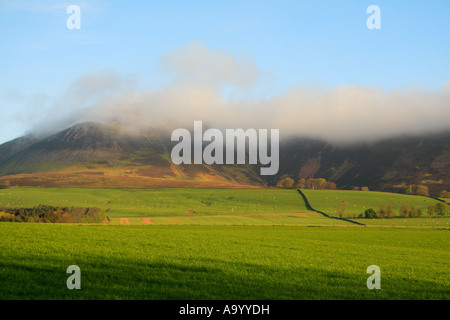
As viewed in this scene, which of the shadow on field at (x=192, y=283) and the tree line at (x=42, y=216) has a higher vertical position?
the shadow on field at (x=192, y=283)

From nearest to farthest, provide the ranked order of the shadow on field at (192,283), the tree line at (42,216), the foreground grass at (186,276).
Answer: the shadow on field at (192,283)
the foreground grass at (186,276)
the tree line at (42,216)

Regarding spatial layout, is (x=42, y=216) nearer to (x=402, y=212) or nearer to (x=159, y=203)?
(x=159, y=203)

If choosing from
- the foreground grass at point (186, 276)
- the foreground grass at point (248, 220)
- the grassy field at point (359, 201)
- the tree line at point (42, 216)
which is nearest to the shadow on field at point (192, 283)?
the foreground grass at point (186, 276)

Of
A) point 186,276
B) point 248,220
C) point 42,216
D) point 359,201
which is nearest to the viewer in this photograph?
point 186,276

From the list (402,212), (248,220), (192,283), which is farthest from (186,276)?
(402,212)

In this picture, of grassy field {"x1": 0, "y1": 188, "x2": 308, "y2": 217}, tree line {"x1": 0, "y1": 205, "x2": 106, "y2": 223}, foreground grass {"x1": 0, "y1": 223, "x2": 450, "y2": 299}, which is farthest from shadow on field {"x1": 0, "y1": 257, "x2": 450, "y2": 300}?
grassy field {"x1": 0, "y1": 188, "x2": 308, "y2": 217}

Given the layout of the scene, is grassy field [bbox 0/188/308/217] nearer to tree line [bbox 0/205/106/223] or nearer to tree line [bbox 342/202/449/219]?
tree line [bbox 342/202/449/219]

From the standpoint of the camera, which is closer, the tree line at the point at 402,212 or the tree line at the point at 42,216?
the tree line at the point at 42,216

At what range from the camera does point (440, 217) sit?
14362cm

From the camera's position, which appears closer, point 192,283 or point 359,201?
point 192,283

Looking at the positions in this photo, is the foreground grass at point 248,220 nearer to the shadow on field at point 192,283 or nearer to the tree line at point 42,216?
A: the tree line at point 42,216

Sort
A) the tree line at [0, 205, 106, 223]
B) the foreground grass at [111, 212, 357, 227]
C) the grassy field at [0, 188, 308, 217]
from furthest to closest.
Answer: the grassy field at [0, 188, 308, 217]
the foreground grass at [111, 212, 357, 227]
the tree line at [0, 205, 106, 223]

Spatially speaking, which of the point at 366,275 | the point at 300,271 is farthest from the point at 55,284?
the point at 366,275

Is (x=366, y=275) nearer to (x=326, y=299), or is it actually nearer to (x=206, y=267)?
(x=326, y=299)
